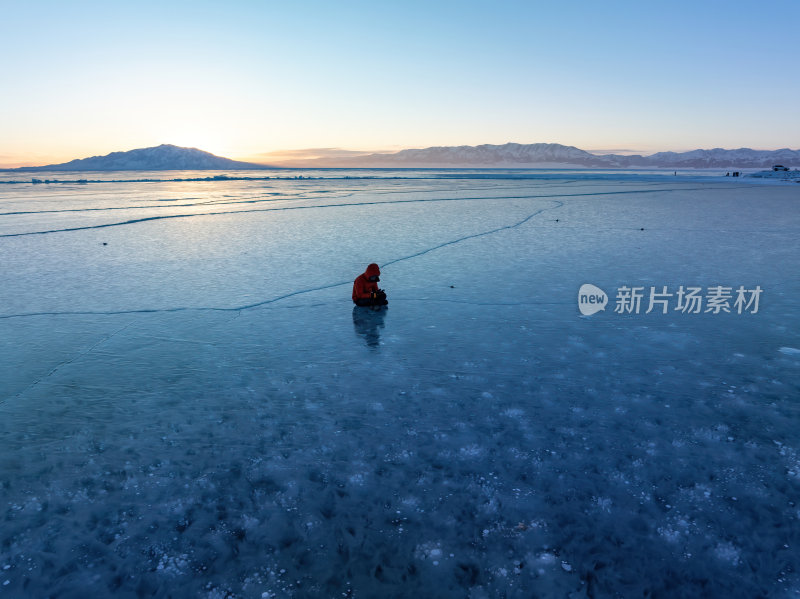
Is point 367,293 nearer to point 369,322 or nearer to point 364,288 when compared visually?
point 364,288

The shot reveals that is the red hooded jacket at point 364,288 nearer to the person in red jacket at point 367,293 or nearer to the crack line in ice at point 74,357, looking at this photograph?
the person in red jacket at point 367,293

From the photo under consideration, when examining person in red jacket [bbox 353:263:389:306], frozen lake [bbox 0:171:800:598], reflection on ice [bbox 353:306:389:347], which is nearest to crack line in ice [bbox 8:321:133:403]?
frozen lake [bbox 0:171:800:598]

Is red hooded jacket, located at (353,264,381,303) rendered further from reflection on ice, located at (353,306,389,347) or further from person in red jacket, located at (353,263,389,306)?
reflection on ice, located at (353,306,389,347)

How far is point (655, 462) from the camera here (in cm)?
475

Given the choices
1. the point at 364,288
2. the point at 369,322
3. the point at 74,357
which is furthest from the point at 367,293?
the point at 74,357

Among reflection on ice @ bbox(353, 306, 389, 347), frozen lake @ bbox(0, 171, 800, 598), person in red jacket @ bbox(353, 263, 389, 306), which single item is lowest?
frozen lake @ bbox(0, 171, 800, 598)

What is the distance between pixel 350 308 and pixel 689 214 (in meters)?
23.9

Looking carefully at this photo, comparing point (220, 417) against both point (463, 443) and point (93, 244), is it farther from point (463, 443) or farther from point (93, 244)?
point (93, 244)

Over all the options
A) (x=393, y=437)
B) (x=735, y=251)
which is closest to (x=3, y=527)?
(x=393, y=437)

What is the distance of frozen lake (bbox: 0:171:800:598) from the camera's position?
3.59 m

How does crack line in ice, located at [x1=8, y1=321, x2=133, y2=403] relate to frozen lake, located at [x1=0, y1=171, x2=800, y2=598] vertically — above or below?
above

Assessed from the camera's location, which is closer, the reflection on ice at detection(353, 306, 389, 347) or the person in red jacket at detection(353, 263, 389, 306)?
the reflection on ice at detection(353, 306, 389, 347)

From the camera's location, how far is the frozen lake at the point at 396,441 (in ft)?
11.8

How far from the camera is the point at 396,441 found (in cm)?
518
